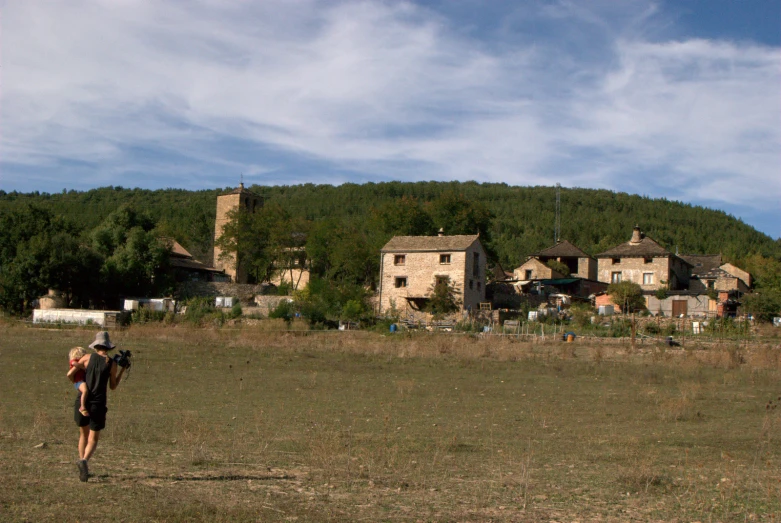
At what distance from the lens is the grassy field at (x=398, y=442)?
812 centimetres

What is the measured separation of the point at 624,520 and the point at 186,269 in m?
63.8

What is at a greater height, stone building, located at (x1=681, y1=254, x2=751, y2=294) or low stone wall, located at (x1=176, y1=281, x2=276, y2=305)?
stone building, located at (x1=681, y1=254, x2=751, y2=294)

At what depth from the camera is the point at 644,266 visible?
66.0 m

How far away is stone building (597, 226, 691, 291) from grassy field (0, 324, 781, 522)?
36.7 metres

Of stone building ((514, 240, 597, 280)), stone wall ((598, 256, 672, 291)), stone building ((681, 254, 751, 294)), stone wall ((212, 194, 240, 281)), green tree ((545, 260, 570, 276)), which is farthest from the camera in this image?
stone building ((514, 240, 597, 280))

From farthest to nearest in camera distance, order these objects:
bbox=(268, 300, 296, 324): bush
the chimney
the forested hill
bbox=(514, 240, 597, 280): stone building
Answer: the forested hill, bbox=(514, 240, 597, 280): stone building, the chimney, bbox=(268, 300, 296, 324): bush

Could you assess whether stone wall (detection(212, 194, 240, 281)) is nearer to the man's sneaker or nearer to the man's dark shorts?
the man's dark shorts

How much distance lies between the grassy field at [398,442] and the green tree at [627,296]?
27043 mm

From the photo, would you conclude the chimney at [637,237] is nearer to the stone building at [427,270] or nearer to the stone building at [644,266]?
the stone building at [644,266]

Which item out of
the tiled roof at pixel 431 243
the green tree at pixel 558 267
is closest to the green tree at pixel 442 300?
the tiled roof at pixel 431 243

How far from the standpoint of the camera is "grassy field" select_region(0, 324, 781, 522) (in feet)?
26.6

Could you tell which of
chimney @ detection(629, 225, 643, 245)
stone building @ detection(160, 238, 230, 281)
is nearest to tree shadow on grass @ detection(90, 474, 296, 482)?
stone building @ detection(160, 238, 230, 281)

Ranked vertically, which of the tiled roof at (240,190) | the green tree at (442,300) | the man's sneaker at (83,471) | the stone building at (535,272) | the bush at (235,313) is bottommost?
the man's sneaker at (83,471)

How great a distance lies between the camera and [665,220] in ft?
525
